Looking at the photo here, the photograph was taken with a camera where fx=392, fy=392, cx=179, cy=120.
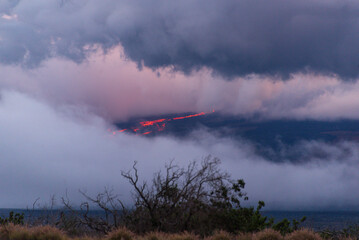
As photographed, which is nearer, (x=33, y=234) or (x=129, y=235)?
(x=129, y=235)

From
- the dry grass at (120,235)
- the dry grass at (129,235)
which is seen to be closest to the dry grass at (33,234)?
the dry grass at (129,235)

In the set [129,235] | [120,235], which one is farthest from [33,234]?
[129,235]

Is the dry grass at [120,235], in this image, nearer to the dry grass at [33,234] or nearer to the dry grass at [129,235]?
the dry grass at [129,235]

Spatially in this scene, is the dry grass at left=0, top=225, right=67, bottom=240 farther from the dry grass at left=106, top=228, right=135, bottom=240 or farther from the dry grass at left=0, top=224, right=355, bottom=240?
the dry grass at left=106, top=228, right=135, bottom=240

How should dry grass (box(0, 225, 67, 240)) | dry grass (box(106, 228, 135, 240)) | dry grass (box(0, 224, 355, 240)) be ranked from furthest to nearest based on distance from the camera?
dry grass (box(0, 225, 67, 240)), dry grass (box(106, 228, 135, 240)), dry grass (box(0, 224, 355, 240))

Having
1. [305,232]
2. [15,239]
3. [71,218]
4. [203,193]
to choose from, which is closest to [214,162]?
[203,193]

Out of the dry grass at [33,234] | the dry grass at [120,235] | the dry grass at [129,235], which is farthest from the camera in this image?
the dry grass at [33,234]

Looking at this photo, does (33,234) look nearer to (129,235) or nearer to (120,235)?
(120,235)

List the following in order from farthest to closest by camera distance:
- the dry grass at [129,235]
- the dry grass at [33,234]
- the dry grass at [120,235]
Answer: the dry grass at [33,234], the dry grass at [120,235], the dry grass at [129,235]

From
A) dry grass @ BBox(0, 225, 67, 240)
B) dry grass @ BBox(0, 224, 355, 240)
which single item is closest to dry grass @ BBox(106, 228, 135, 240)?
dry grass @ BBox(0, 224, 355, 240)

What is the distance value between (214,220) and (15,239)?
42.5 feet

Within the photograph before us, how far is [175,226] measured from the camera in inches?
902

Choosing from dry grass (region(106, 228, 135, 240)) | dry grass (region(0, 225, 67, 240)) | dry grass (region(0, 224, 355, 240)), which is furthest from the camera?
dry grass (region(0, 225, 67, 240))

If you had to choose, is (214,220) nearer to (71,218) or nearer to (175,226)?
(175,226)
